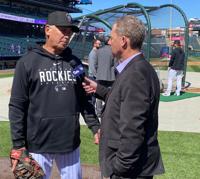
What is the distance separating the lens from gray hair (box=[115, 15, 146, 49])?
2727 millimetres

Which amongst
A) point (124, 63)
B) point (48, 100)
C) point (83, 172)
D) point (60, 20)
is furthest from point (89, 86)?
point (83, 172)

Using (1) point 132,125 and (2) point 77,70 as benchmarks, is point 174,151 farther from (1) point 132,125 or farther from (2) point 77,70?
(1) point 132,125

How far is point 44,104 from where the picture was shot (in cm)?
342

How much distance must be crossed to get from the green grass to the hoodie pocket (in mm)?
2475

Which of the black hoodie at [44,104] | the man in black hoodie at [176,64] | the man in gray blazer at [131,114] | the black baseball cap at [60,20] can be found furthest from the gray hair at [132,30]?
the man in black hoodie at [176,64]

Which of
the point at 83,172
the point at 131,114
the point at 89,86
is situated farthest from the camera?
the point at 83,172

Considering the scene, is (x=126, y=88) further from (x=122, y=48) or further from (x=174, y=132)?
(x=174, y=132)

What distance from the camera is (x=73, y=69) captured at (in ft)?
11.7

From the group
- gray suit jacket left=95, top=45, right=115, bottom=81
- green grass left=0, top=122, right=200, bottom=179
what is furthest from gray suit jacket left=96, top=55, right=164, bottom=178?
gray suit jacket left=95, top=45, right=115, bottom=81

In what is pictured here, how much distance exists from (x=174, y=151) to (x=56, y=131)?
3.99 m

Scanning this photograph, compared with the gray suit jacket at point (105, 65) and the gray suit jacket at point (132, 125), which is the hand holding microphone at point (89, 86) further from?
the gray suit jacket at point (105, 65)

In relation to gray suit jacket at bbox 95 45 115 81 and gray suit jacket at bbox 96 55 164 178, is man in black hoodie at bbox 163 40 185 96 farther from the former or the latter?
gray suit jacket at bbox 96 55 164 178

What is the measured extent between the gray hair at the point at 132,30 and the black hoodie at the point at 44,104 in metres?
0.86

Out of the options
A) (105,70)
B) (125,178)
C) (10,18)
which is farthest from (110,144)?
(10,18)
